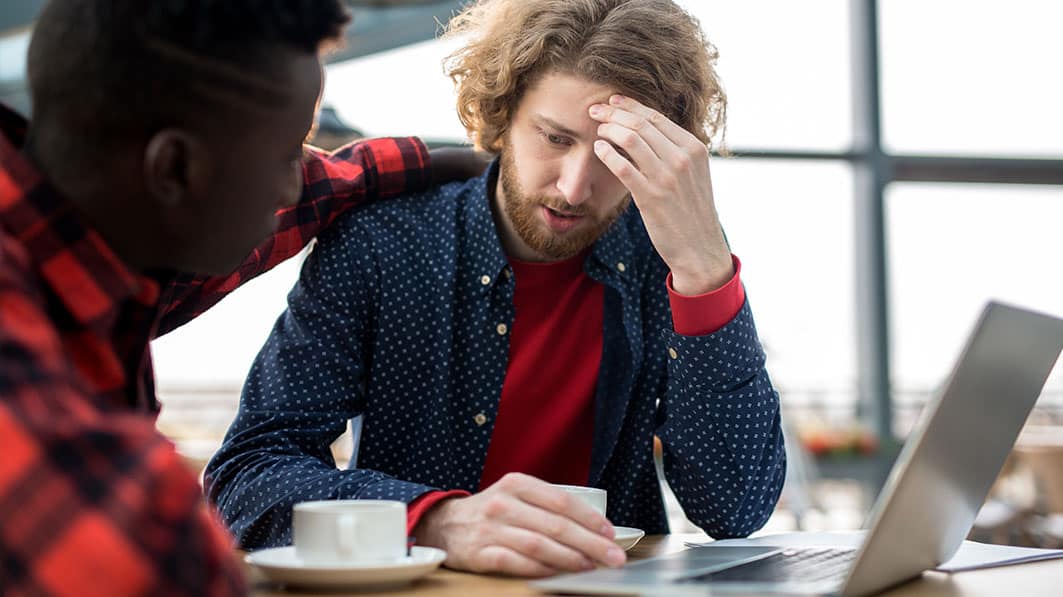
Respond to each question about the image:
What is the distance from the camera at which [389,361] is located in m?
1.36

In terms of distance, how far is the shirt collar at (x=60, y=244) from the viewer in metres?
0.61

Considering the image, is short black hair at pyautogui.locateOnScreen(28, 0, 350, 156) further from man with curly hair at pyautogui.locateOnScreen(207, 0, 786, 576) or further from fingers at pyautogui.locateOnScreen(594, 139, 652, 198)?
fingers at pyautogui.locateOnScreen(594, 139, 652, 198)

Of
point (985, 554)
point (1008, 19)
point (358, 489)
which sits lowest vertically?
point (358, 489)

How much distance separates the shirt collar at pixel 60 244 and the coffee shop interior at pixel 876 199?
13.3 feet

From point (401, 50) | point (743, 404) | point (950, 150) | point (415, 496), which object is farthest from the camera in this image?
point (950, 150)

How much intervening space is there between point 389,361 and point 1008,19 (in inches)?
176

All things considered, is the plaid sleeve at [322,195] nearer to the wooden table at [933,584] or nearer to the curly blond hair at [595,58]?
the curly blond hair at [595,58]

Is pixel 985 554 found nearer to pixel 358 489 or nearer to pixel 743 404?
pixel 743 404

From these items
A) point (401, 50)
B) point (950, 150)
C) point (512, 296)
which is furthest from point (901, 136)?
point (512, 296)

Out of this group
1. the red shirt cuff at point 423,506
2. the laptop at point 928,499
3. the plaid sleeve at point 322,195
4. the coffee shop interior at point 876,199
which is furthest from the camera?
the coffee shop interior at point 876,199

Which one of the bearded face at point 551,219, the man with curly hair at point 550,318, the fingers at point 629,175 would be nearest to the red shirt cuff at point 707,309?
the man with curly hair at point 550,318

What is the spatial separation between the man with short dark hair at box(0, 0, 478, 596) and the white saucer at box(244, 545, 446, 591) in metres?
0.16

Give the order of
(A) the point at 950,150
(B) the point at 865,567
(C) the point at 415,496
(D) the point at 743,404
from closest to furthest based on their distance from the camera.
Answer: (B) the point at 865,567, (C) the point at 415,496, (D) the point at 743,404, (A) the point at 950,150

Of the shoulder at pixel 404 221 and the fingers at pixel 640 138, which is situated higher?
the fingers at pixel 640 138
